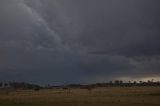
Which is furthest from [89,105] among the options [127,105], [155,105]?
[155,105]

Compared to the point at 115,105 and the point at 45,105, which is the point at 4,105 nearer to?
the point at 45,105

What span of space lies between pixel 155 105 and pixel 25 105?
20730mm

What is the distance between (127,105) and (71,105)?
890 centimetres

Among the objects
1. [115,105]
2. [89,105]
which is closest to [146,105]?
[115,105]

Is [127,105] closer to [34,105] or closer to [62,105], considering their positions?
[62,105]

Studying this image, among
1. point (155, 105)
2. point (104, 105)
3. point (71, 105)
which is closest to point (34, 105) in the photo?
point (71, 105)

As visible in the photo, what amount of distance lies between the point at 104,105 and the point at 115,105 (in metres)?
1.73

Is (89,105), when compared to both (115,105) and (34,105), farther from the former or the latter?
(34,105)

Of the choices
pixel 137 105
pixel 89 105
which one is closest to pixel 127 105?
pixel 137 105

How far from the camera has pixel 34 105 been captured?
2170 inches

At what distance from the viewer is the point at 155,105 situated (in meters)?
53.5

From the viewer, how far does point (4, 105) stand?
54.6 metres

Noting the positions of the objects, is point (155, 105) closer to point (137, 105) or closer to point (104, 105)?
point (137, 105)

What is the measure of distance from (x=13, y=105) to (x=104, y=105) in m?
14.8
